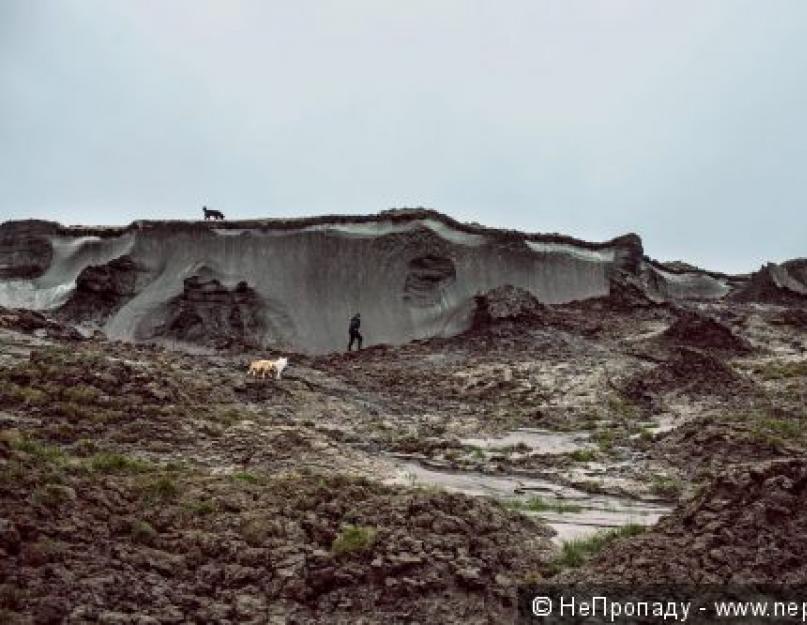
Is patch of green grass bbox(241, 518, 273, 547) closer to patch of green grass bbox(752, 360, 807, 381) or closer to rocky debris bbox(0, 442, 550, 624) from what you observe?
rocky debris bbox(0, 442, 550, 624)

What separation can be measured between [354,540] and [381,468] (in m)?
5.74

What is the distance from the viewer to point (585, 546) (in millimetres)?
9125

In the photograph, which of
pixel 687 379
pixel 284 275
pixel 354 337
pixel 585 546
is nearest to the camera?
pixel 585 546

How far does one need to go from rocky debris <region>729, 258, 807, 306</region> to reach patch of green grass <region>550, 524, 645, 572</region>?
3228 cm

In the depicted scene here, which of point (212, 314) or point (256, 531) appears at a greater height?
point (212, 314)

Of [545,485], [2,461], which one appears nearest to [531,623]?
[2,461]

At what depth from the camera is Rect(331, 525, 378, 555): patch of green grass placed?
8242 millimetres

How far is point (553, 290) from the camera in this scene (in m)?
36.4

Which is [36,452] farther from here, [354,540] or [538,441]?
[538,441]

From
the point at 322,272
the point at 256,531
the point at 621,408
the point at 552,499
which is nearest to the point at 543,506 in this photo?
the point at 552,499

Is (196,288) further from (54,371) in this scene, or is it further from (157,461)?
(157,461)

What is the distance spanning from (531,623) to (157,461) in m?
6.96

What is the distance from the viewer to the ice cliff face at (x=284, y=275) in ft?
103

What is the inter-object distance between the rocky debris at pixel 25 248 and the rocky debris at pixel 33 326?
39.1ft
